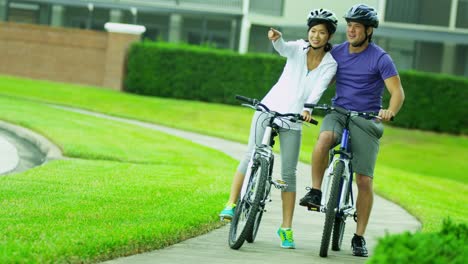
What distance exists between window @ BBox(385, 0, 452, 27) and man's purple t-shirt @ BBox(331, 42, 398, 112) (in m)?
41.8

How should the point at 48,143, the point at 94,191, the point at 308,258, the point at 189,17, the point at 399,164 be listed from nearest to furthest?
the point at 308,258 < the point at 94,191 < the point at 48,143 < the point at 399,164 < the point at 189,17

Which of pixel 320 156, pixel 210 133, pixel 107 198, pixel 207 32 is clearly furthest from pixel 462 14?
pixel 320 156

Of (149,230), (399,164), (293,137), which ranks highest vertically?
(293,137)

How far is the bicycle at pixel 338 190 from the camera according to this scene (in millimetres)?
10305

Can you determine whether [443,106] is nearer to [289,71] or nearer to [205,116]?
[205,116]

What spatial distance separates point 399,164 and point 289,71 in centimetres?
2279

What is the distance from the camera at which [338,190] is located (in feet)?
34.1

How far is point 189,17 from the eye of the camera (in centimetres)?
5662

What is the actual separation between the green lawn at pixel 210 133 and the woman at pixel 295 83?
2.28 metres

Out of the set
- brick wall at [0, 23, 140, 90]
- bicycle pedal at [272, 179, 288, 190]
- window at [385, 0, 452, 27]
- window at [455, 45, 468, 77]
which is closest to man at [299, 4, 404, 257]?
bicycle pedal at [272, 179, 288, 190]

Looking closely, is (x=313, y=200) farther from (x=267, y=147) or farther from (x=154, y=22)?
(x=154, y=22)

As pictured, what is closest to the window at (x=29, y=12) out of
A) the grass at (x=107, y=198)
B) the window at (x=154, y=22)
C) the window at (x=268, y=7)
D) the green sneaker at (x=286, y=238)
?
the window at (x=154, y=22)

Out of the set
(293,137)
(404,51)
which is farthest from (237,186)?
(404,51)

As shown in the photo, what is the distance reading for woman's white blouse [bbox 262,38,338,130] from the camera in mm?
10547
